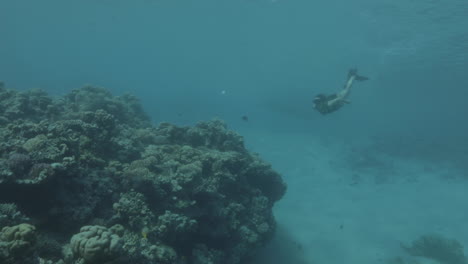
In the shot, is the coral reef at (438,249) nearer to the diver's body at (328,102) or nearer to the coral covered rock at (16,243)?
the diver's body at (328,102)

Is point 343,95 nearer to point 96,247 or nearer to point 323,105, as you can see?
point 323,105

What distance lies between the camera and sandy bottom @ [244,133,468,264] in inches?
719

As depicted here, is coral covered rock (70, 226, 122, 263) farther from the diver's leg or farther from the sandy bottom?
the diver's leg

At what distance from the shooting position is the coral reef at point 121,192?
655 cm

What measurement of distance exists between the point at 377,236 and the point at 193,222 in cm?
1472

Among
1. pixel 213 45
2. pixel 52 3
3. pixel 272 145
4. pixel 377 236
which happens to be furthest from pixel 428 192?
pixel 213 45

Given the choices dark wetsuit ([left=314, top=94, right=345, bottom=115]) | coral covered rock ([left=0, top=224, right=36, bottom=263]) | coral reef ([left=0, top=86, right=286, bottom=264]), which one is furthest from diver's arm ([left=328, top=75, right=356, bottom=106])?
coral covered rock ([left=0, top=224, right=36, bottom=263])

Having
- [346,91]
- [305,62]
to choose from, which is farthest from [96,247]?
[305,62]

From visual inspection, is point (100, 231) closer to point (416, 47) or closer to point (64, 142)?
point (64, 142)

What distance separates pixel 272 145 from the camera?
3656cm

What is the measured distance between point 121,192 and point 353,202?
2007 centimetres

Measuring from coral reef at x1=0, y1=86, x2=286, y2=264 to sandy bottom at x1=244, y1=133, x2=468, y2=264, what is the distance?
398 cm

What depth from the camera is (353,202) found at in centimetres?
2508

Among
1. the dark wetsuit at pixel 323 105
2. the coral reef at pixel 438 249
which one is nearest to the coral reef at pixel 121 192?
the dark wetsuit at pixel 323 105
